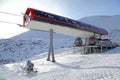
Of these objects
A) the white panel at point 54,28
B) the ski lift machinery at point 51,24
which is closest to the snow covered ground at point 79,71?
the ski lift machinery at point 51,24

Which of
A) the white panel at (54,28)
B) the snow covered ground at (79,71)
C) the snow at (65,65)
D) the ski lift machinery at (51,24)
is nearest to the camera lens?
the snow covered ground at (79,71)

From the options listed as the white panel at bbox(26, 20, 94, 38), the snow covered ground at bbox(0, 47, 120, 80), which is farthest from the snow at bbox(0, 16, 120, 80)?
the white panel at bbox(26, 20, 94, 38)

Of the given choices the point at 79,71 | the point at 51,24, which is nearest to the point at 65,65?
the point at 79,71

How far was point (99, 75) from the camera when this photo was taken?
18.2 meters

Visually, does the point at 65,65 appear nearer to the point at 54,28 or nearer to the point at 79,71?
the point at 79,71

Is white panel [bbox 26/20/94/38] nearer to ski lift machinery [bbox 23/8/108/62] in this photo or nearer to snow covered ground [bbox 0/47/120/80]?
ski lift machinery [bbox 23/8/108/62]

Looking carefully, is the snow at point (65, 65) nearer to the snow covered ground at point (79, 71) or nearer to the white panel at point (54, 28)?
the snow covered ground at point (79, 71)

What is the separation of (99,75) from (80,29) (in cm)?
2141

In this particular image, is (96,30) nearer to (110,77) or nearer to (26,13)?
(26,13)

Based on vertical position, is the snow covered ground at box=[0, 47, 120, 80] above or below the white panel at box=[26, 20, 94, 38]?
below

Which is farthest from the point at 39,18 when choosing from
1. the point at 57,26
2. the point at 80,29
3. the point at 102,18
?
the point at 102,18

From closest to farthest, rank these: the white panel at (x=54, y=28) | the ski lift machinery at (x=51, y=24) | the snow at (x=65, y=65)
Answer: the snow at (x=65, y=65) < the ski lift machinery at (x=51, y=24) < the white panel at (x=54, y=28)

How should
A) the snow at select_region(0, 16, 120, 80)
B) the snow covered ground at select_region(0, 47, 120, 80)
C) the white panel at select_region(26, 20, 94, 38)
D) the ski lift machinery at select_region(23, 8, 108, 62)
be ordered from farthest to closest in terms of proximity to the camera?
1. the white panel at select_region(26, 20, 94, 38)
2. the ski lift machinery at select_region(23, 8, 108, 62)
3. the snow at select_region(0, 16, 120, 80)
4. the snow covered ground at select_region(0, 47, 120, 80)

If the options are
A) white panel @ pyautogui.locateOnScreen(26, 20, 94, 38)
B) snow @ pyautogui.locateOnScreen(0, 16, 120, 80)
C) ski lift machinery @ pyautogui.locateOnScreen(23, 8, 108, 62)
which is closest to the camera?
snow @ pyautogui.locateOnScreen(0, 16, 120, 80)
